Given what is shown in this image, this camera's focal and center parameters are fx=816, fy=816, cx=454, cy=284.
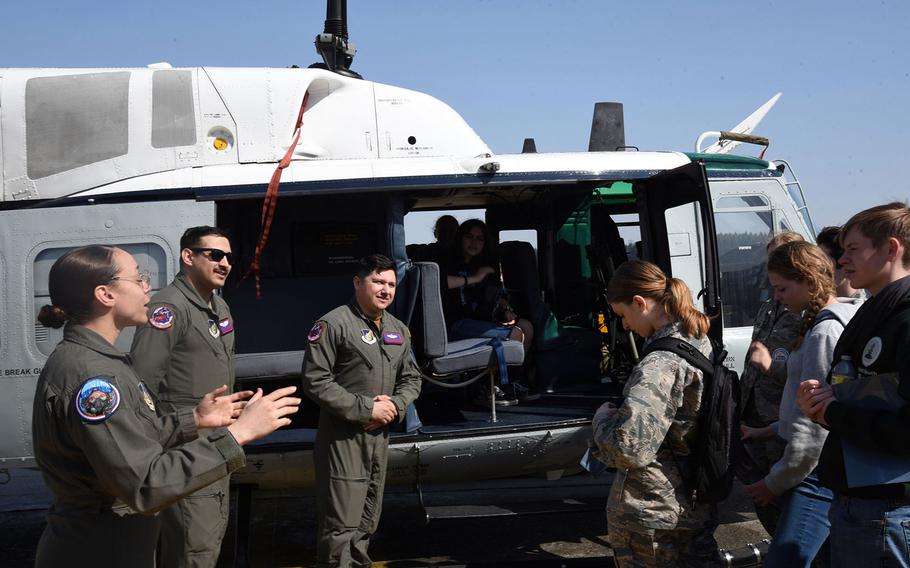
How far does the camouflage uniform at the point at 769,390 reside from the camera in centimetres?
350

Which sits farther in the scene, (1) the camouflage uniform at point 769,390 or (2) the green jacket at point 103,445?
(1) the camouflage uniform at point 769,390

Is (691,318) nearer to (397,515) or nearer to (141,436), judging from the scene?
(141,436)

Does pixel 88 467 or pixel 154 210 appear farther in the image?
pixel 154 210

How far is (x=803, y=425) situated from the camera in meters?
3.01

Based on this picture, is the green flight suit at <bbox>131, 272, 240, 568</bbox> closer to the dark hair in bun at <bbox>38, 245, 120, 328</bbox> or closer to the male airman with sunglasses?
the male airman with sunglasses

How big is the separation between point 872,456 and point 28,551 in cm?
525

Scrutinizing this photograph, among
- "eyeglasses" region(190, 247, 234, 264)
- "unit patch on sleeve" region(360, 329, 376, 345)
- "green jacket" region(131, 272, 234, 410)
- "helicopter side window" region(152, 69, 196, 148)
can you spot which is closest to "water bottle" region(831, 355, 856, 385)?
"unit patch on sleeve" region(360, 329, 376, 345)

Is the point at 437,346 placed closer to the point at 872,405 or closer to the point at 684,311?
the point at 684,311

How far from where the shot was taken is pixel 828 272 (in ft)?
10.7

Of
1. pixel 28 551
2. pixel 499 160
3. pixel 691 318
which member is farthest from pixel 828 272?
pixel 28 551

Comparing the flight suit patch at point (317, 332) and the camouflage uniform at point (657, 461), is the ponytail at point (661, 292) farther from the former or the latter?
the flight suit patch at point (317, 332)

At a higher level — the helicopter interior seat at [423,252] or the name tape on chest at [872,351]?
the helicopter interior seat at [423,252]

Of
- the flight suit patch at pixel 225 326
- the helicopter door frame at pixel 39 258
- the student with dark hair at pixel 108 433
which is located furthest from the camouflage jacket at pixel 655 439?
the helicopter door frame at pixel 39 258

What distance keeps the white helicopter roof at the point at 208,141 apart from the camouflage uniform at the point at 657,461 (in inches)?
91.1
